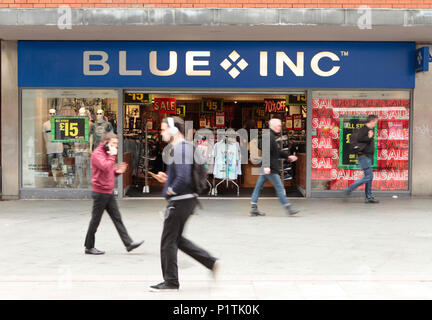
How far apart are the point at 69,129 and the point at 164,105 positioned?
14.9 ft

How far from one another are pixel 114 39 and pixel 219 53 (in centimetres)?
243

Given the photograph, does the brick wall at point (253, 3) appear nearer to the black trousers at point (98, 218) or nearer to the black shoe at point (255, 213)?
the black shoe at point (255, 213)

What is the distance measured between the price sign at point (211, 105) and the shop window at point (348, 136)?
565cm

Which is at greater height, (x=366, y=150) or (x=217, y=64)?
(x=217, y=64)

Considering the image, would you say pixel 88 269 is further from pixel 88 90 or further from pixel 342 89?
pixel 342 89

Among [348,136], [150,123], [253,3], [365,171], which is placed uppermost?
[253,3]

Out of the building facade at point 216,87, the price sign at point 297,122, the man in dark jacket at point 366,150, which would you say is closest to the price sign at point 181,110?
the price sign at point 297,122

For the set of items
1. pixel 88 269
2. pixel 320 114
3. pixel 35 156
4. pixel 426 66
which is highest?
pixel 426 66

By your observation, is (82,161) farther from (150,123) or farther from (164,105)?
(164,105)

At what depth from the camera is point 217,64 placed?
1338 centimetres

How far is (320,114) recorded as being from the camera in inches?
544

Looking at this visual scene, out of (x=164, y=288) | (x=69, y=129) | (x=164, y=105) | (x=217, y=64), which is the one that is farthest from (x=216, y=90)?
(x=164, y=288)

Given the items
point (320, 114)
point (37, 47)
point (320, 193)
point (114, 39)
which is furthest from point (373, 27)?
point (37, 47)

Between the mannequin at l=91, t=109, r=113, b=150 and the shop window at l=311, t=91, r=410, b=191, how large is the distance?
16.2 feet
